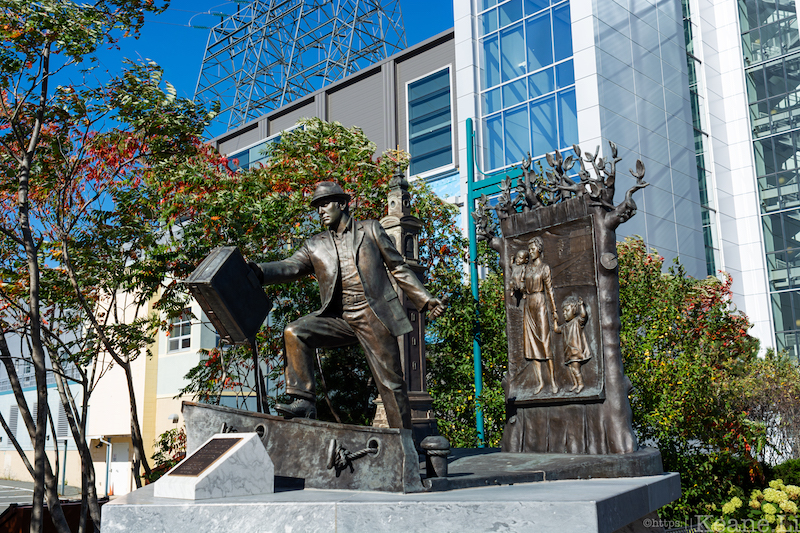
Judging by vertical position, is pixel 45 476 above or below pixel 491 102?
below

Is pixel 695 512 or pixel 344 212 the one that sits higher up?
pixel 344 212

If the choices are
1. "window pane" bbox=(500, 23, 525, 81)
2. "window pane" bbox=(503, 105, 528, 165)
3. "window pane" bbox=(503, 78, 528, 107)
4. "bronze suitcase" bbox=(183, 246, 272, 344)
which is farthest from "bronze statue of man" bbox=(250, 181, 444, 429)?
"window pane" bbox=(500, 23, 525, 81)

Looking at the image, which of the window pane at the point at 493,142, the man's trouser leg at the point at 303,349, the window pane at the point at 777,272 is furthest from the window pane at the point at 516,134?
the man's trouser leg at the point at 303,349

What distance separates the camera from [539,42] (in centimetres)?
2211

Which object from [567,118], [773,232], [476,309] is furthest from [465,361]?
[773,232]

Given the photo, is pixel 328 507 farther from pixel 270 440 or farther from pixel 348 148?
pixel 348 148

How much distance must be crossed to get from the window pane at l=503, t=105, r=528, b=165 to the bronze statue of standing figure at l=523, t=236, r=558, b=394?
1459 cm

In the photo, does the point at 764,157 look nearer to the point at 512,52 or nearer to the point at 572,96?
the point at 572,96

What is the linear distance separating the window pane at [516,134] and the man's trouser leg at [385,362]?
16.8m

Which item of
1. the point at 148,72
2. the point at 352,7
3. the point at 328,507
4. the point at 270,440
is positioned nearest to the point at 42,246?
the point at 148,72

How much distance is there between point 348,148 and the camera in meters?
13.6

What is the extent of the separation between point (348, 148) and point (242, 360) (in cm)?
441

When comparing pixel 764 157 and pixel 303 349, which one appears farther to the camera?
pixel 764 157

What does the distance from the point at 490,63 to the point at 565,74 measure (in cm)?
338
